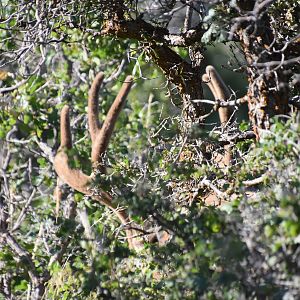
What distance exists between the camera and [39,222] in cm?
691

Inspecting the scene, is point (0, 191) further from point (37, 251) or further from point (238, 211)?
point (238, 211)

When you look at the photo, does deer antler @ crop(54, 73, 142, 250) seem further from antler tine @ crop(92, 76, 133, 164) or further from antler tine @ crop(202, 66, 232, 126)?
antler tine @ crop(202, 66, 232, 126)

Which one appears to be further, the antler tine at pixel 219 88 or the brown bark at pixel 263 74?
the antler tine at pixel 219 88

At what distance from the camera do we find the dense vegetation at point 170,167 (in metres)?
3.00

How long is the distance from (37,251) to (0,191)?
1031 millimetres

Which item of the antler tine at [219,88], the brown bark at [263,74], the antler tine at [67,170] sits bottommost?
the antler tine at [67,170]

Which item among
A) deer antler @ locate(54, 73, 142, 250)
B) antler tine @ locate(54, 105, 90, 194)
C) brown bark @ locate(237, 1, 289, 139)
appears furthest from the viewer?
antler tine @ locate(54, 105, 90, 194)

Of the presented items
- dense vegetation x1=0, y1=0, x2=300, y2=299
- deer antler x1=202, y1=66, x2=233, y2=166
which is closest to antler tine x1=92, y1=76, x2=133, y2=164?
dense vegetation x1=0, y1=0, x2=300, y2=299

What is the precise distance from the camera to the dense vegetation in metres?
3.00

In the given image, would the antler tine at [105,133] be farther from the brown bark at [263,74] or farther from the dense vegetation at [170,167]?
the brown bark at [263,74]

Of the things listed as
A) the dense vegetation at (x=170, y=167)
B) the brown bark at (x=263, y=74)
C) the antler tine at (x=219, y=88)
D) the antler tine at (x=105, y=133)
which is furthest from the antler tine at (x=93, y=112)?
the brown bark at (x=263, y=74)

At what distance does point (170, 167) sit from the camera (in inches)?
150

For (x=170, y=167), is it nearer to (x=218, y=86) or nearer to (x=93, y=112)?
(x=218, y=86)

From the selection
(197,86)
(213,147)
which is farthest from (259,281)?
(197,86)
